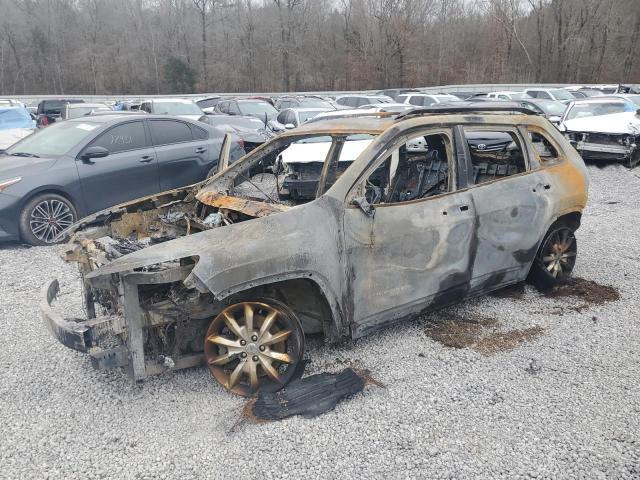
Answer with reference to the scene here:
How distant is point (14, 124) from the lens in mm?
11258

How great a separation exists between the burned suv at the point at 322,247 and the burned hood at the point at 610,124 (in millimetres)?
8272

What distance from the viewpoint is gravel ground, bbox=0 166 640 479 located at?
274 centimetres

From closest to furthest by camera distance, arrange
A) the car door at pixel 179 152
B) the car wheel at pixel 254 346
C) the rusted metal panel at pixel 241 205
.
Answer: the car wheel at pixel 254 346 < the rusted metal panel at pixel 241 205 < the car door at pixel 179 152

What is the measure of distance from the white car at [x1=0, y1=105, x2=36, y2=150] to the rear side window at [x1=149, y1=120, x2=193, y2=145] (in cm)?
450

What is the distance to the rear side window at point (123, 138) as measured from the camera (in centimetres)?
723

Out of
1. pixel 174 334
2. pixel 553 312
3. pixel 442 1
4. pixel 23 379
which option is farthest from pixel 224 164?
pixel 442 1

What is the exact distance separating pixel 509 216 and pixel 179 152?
5426 millimetres

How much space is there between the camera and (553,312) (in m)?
4.48

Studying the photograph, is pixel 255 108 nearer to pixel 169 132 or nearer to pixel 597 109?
pixel 169 132

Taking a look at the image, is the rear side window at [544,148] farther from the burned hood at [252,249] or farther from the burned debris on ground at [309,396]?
the burned debris on ground at [309,396]

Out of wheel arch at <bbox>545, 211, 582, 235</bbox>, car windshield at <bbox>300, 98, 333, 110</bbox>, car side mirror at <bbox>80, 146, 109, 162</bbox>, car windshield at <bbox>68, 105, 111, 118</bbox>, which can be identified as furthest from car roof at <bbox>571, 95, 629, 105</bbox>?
car windshield at <bbox>68, 105, 111, 118</bbox>

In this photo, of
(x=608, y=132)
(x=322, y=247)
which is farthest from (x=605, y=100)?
(x=322, y=247)

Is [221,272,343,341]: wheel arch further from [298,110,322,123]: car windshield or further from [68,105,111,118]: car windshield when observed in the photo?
[68,105,111,118]: car windshield

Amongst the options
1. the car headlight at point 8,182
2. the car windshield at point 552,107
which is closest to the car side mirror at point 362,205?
the car headlight at point 8,182
